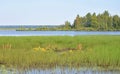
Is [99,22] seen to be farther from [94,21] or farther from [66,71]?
[66,71]

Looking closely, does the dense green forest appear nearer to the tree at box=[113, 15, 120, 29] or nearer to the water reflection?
the tree at box=[113, 15, 120, 29]

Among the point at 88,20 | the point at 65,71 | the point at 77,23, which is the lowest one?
the point at 65,71

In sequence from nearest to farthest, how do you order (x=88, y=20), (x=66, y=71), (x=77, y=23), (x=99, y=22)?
(x=66, y=71), (x=99, y=22), (x=88, y=20), (x=77, y=23)

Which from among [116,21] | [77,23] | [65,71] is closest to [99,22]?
[116,21]

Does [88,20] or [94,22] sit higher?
[88,20]

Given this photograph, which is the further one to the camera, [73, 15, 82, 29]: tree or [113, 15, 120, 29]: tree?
[73, 15, 82, 29]: tree

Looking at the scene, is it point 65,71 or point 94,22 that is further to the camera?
point 94,22

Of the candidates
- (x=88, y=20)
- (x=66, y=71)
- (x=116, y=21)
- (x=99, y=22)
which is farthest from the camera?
(x=88, y=20)

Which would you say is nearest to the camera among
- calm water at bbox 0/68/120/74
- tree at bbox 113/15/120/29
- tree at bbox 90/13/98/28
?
calm water at bbox 0/68/120/74

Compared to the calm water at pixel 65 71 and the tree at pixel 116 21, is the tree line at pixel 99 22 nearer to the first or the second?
the tree at pixel 116 21

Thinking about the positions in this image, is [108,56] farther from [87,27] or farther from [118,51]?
[87,27]

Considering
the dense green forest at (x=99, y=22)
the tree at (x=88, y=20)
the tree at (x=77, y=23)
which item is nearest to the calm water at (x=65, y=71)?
the dense green forest at (x=99, y=22)

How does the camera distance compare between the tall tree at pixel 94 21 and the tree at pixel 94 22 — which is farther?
the tree at pixel 94 22

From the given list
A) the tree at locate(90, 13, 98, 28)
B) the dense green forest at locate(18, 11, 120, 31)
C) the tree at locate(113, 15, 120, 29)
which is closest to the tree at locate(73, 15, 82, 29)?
the dense green forest at locate(18, 11, 120, 31)
